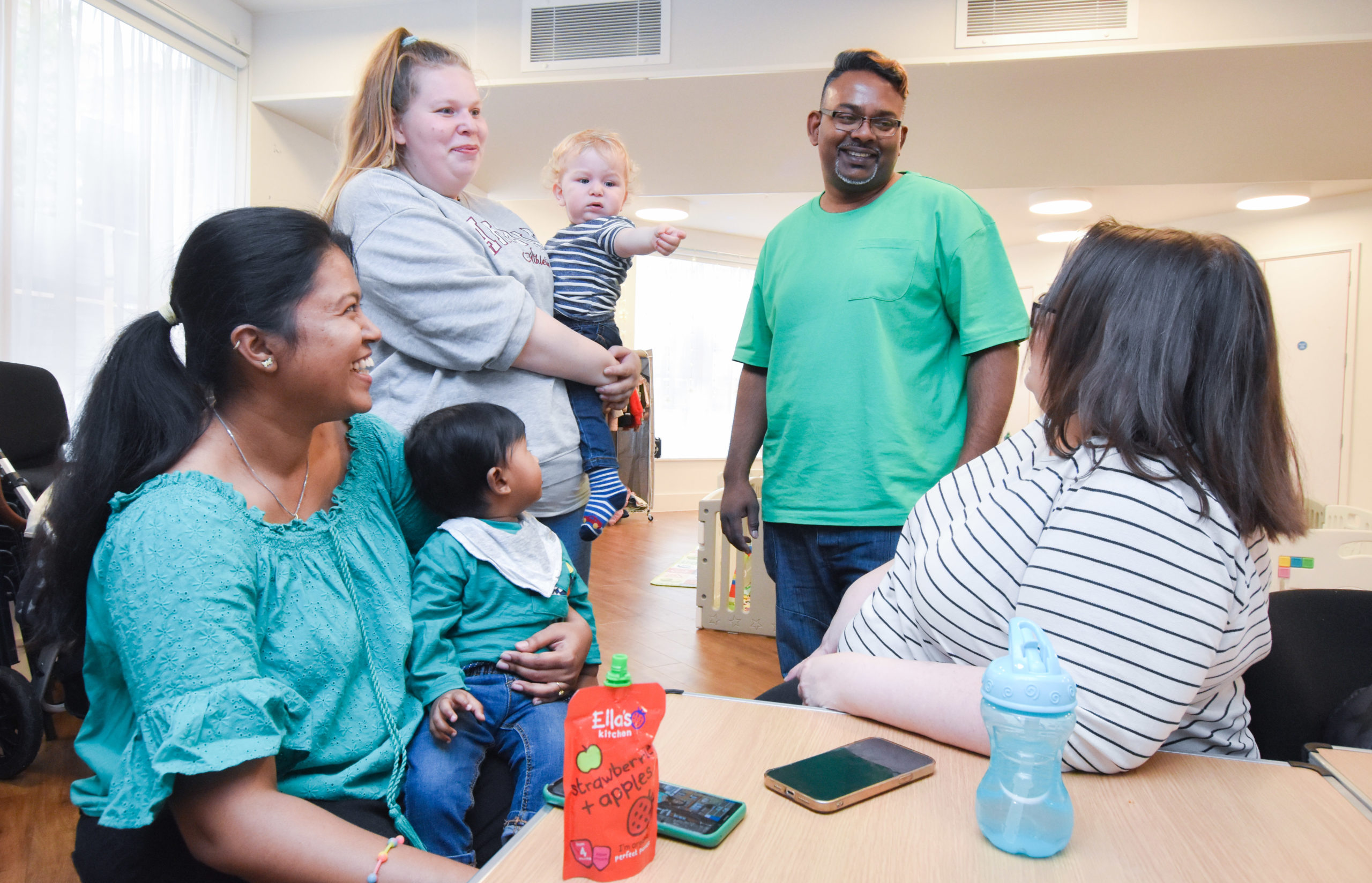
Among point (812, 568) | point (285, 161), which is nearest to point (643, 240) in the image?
point (812, 568)

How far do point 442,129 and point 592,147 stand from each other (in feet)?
2.12

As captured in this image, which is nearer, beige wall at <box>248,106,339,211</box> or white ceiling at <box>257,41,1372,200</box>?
white ceiling at <box>257,41,1372,200</box>

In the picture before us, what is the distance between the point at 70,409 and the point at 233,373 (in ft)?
10.4

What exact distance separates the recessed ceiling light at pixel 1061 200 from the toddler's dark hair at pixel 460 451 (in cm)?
610

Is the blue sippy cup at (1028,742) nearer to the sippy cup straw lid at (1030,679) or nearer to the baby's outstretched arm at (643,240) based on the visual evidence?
the sippy cup straw lid at (1030,679)

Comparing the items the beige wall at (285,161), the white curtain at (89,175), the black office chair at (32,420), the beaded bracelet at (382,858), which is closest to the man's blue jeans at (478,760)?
the beaded bracelet at (382,858)

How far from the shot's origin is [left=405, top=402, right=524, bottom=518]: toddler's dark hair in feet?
4.30

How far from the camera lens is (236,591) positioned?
0.90 metres

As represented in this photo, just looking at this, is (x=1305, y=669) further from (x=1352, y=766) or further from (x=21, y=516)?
(x=21, y=516)

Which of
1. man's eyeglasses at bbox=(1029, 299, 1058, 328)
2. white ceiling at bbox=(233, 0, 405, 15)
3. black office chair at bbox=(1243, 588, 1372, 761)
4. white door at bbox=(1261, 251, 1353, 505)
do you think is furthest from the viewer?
white door at bbox=(1261, 251, 1353, 505)

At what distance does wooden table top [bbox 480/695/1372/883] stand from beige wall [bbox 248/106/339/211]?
385cm

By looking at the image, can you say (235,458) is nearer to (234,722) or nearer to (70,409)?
(234,722)

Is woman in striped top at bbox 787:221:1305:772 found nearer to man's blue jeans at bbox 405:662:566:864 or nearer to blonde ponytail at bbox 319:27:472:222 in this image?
man's blue jeans at bbox 405:662:566:864

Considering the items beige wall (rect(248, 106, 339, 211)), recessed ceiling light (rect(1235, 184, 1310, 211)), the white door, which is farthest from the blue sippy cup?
the white door
